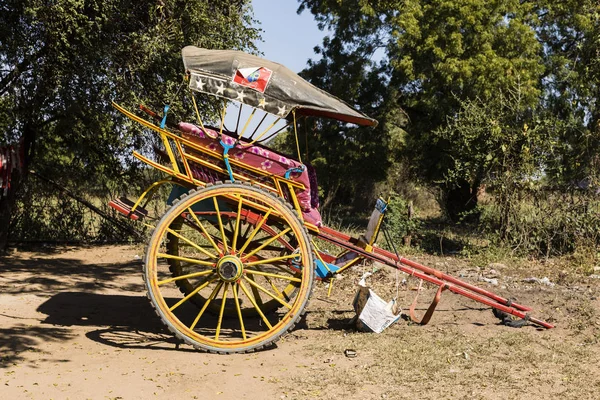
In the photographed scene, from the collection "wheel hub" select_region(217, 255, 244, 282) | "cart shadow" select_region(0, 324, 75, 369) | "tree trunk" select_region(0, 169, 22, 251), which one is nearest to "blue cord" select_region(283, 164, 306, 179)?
"wheel hub" select_region(217, 255, 244, 282)

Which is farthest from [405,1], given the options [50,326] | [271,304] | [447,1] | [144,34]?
[50,326]

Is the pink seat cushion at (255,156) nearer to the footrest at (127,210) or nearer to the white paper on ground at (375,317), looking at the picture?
the footrest at (127,210)

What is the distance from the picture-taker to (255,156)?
6.45 metres

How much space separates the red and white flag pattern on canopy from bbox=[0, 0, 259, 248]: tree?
4.27m

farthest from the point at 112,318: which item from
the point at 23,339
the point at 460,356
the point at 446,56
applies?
the point at 446,56

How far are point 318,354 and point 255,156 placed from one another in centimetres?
189

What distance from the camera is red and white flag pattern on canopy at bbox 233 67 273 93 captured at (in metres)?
6.27

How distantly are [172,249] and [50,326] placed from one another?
4.67ft

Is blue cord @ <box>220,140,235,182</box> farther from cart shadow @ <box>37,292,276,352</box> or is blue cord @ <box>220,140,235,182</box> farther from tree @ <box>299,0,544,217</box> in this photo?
tree @ <box>299,0,544,217</box>

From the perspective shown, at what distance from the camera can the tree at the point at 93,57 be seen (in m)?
10.1

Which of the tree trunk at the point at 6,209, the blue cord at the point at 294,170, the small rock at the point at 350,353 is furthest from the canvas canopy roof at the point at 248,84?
the tree trunk at the point at 6,209

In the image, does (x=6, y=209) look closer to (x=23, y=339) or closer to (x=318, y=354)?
(x=23, y=339)

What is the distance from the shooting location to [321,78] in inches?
817

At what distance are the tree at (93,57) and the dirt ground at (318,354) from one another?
320 cm
